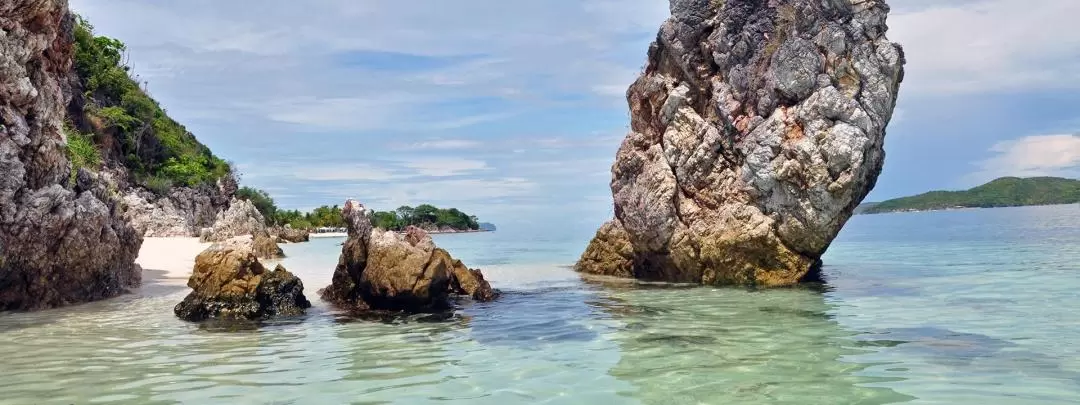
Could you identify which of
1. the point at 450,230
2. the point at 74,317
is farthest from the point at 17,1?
the point at 450,230

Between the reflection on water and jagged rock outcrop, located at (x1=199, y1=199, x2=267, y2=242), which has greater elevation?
jagged rock outcrop, located at (x1=199, y1=199, x2=267, y2=242)

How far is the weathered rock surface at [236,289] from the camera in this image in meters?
12.8

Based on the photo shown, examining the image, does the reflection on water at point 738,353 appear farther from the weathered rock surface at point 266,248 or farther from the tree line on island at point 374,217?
the tree line on island at point 374,217

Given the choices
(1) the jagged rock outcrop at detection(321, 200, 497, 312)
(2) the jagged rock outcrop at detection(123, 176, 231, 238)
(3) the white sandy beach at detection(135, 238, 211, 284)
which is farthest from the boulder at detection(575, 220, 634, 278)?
(2) the jagged rock outcrop at detection(123, 176, 231, 238)

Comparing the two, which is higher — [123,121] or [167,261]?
[123,121]

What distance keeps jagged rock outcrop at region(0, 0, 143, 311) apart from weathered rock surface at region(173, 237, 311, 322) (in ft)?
9.10

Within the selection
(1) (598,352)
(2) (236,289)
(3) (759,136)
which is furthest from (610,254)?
(1) (598,352)

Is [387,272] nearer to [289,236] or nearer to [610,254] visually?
[610,254]

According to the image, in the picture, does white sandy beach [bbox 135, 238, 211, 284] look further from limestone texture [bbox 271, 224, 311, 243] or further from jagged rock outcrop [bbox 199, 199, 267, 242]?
limestone texture [bbox 271, 224, 311, 243]

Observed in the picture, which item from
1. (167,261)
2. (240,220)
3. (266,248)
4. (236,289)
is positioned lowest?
(236,289)

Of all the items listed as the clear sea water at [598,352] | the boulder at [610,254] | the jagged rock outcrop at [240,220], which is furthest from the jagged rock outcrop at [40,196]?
the jagged rock outcrop at [240,220]

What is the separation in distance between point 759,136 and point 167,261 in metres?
19.4

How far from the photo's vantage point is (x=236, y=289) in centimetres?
1307

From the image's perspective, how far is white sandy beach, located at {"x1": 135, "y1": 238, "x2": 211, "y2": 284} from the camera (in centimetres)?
2048
